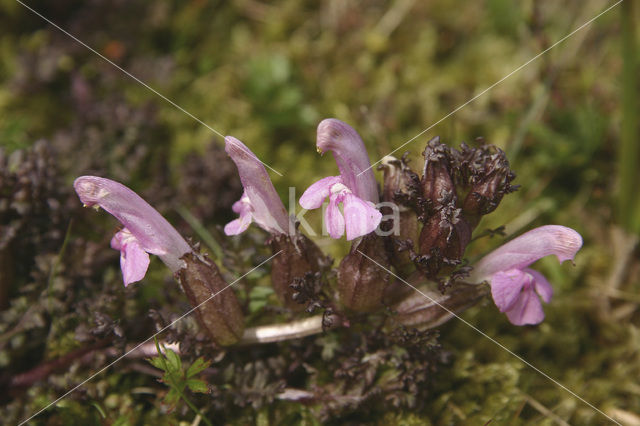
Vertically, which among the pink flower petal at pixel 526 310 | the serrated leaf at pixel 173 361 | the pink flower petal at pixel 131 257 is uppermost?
the pink flower petal at pixel 131 257

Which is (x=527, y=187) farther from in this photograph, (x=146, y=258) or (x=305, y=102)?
(x=146, y=258)

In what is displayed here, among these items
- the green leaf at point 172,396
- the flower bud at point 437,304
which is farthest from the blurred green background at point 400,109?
the green leaf at point 172,396

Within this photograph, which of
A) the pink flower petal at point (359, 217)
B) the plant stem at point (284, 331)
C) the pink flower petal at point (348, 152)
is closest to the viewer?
the pink flower petal at point (359, 217)

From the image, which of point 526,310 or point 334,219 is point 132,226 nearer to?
point 334,219

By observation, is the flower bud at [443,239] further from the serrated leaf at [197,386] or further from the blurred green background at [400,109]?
the serrated leaf at [197,386]

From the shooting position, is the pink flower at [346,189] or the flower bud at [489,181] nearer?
the pink flower at [346,189]

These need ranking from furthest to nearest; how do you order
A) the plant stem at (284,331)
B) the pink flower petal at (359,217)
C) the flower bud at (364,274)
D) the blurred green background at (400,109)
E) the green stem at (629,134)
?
1. the blurred green background at (400,109)
2. the green stem at (629,134)
3. the plant stem at (284,331)
4. the flower bud at (364,274)
5. the pink flower petal at (359,217)
